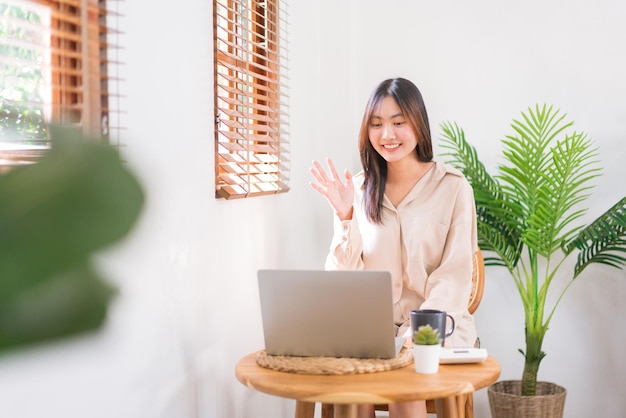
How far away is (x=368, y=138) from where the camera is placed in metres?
2.50

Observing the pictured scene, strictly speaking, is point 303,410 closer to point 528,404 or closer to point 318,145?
point 528,404

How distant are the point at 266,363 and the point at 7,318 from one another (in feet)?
5.43

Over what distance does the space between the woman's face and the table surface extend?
0.85 metres

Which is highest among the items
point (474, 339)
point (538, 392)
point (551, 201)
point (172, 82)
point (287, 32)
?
point (287, 32)

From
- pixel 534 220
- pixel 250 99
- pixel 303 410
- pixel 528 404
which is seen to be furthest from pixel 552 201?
pixel 303 410

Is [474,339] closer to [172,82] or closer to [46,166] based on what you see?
[172,82]

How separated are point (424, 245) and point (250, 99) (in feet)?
2.43

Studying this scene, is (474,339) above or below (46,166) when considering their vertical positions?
below

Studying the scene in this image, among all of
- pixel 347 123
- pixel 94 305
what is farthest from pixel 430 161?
pixel 94 305

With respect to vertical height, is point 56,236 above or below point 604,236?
above

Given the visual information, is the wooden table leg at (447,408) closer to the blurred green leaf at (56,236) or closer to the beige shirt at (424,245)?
the beige shirt at (424,245)

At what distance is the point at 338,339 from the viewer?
5.66 ft

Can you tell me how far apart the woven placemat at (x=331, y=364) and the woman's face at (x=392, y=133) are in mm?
814

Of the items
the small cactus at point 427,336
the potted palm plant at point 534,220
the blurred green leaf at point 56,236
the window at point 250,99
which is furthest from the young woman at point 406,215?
the blurred green leaf at point 56,236
